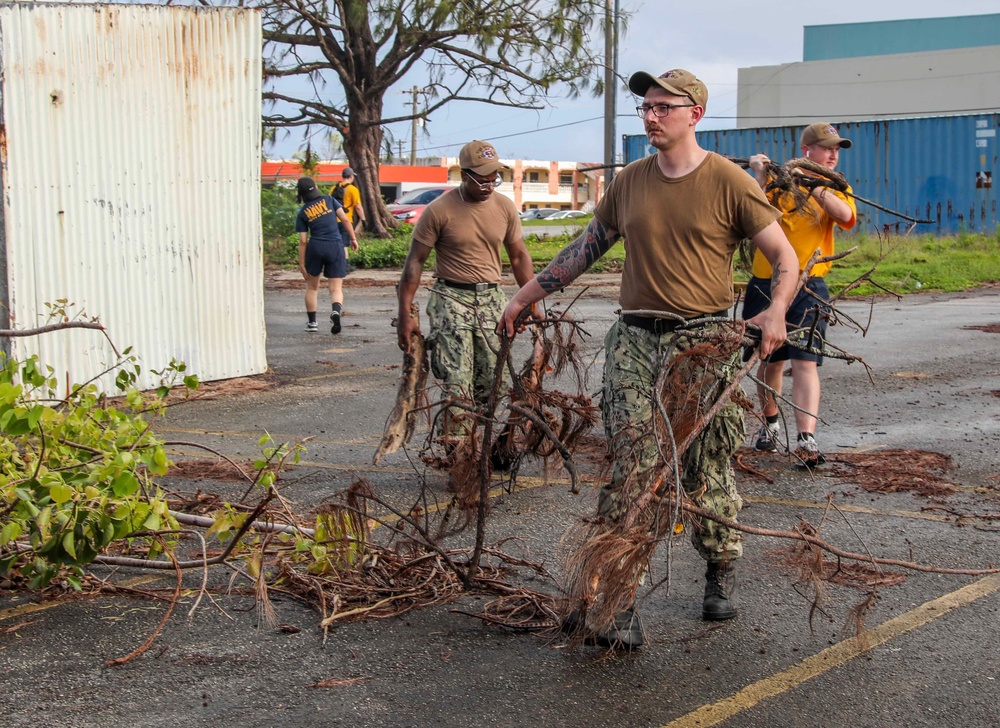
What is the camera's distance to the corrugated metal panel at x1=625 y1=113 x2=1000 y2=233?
30.6 metres

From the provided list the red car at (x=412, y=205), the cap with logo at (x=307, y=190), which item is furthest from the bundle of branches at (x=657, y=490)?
the red car at (x=412, y=205)

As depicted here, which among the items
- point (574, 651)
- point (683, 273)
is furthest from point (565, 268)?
point (574, 651)

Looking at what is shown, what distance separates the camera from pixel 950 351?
1226 centimetres

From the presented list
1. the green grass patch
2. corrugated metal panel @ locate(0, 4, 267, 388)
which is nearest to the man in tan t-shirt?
corrugated metal panel @ locate(0, 4, 267, 388)

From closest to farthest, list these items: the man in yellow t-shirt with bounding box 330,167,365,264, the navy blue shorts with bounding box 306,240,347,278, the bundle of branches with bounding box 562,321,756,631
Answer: the bundle of branches with bounding box 562,321,756,631 < the navy blue shorts with bounding box 306,240,347,278 < the man in yellow t-shirt with bounding box 330,167,365,264

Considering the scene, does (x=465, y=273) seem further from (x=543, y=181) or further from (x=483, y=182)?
(x=543, y=181)

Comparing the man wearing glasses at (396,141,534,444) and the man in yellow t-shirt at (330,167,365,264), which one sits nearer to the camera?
the man wearing glasses at (396,141,534,444)

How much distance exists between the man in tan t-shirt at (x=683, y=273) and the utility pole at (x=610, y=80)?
2379 centimetres

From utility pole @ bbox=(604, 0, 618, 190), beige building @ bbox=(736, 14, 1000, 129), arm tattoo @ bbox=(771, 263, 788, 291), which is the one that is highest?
beige building @ bbox=(736, 14, 1000, 129)

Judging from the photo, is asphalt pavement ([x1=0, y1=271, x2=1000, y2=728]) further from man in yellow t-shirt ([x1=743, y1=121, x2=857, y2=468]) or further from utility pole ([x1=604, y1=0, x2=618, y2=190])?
utility pole ([x1=604, y1=0, x2=618, y2=190])

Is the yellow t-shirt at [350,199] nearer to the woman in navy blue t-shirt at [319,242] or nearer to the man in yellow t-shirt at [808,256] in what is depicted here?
the woman in navy blue t-shirt at [319,242]

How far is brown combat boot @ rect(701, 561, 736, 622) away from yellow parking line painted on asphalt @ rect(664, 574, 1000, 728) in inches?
17.0

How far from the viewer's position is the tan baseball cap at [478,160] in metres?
6.72

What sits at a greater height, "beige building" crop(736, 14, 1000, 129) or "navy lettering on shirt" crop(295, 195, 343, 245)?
"beige building" crop(736, 14, 1000, 129)
